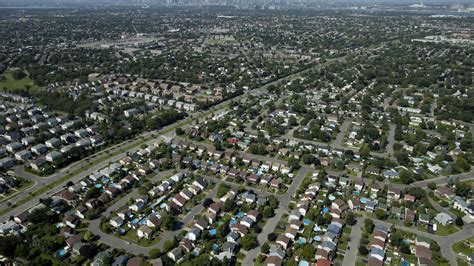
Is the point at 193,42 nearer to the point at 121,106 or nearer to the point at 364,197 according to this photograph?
the point at 121,106

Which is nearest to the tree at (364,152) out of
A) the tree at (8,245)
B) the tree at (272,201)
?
the tree at (272,201)

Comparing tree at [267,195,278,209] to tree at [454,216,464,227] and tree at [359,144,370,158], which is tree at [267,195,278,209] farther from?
tree at [454,216,464,227]

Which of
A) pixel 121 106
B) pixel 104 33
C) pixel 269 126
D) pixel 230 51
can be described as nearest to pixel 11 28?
pixel 104 33

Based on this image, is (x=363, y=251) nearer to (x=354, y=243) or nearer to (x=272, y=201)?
(x=354, y=243)

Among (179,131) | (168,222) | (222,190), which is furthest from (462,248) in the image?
(179,131)

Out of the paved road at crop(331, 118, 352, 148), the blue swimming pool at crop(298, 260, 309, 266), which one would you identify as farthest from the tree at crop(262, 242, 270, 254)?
the paved road at crop(331, 118, 352, 148)
